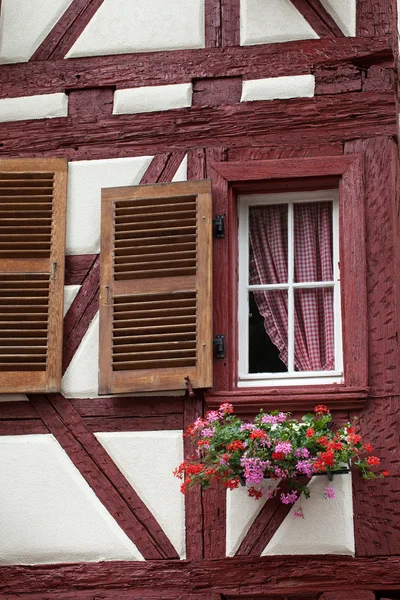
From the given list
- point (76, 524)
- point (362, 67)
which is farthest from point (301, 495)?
point (362, 67)

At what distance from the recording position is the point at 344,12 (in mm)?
9227

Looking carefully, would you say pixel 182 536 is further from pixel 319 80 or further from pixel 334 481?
pixel 319 80

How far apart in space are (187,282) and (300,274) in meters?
0.69

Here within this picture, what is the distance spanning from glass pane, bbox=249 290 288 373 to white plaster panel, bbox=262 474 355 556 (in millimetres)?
849

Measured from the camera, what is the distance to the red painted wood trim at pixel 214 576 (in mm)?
8250

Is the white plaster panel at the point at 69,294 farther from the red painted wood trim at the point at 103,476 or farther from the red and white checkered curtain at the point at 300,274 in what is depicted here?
the red and white checkered curtain at the point at 300,274

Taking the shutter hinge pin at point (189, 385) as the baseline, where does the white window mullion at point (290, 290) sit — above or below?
above

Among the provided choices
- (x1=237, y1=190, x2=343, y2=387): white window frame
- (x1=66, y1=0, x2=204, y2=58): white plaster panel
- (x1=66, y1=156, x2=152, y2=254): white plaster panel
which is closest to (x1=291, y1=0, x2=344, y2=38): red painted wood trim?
(x1=66, y1=0, x2=204, y2=58): white plaster panel

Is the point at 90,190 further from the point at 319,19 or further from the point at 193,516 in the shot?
the point at 193,516

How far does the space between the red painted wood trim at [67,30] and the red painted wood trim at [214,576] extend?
3192 millimetres

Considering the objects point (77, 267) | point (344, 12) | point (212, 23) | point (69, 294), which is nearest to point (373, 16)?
point (344, 12)

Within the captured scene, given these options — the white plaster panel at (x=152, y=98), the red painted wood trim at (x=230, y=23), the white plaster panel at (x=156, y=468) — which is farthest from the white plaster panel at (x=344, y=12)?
the white plaster panel at (x=156, y=468)

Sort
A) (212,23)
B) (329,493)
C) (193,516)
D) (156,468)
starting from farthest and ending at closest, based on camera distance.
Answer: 1. (212,23)
2. (156,468)
3. (193,516)
4. (329,493)

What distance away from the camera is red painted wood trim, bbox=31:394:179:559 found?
8562mm
